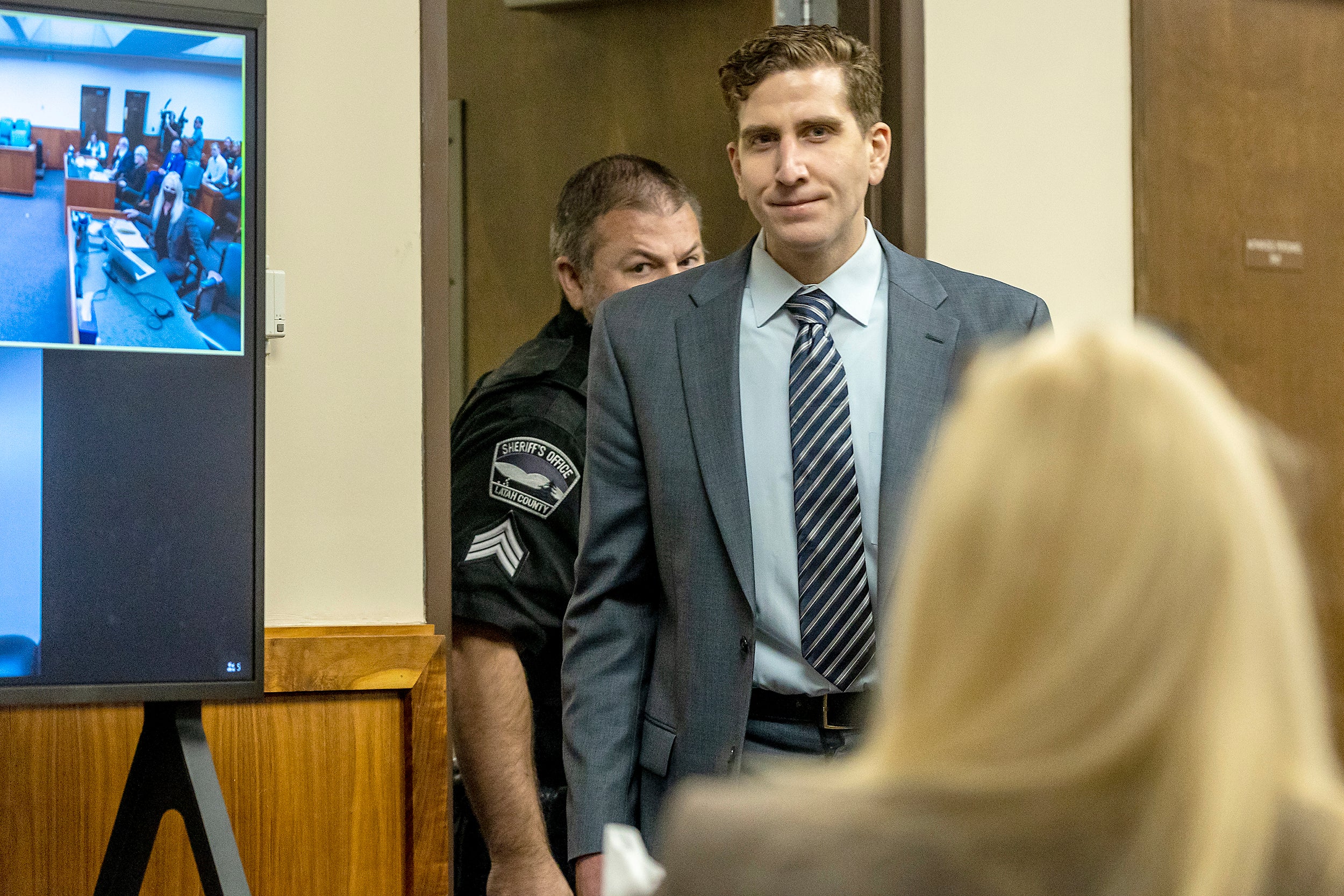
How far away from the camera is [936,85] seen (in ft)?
9.30

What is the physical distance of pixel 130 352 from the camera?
167cm

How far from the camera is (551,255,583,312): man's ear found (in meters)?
2.85

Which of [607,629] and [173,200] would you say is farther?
[607,629]

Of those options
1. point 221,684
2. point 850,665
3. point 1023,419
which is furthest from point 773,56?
point 1023,419

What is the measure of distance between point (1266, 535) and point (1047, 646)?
0.12 m

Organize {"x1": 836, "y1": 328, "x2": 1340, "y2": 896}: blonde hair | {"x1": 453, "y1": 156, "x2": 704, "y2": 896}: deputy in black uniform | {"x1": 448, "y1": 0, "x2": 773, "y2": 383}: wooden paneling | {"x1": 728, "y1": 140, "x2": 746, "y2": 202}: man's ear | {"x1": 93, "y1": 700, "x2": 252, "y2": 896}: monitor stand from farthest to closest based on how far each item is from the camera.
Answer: {"x1": 448, "y1": 0, "x2": 773, "y2": 383}: wooden paneling → {"x1": 453, "y1": 156, "x2": 704, "y2": 896}: deputy in black uniform → {"x1": 728, "y1": 140, "x2": 746, "y2": 202}: man's ear → {"x1": 93, "y1": 700, "x2": 252, "y2": 896}: monitor stand → {"x1": 836, "y1": 328, "x2": 1340, "y2": 896}: blonde hair

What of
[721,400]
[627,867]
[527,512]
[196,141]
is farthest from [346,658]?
[627,867]

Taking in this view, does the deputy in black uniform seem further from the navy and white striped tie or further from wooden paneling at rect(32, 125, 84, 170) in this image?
wooden paneling at rect(32, 125, 84, 170)

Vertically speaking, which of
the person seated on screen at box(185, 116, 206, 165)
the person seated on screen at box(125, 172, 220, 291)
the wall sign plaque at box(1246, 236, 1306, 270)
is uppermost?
the wall sign plaque at box(1246, 236, 1306, 270)

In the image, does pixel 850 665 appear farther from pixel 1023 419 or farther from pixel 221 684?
pixel 1023 419

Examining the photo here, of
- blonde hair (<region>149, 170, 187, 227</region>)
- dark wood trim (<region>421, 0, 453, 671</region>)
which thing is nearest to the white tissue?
blonde hair (<region>149, 170, 187, 227</region>)

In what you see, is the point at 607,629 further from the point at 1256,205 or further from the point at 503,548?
the point at 1256,205

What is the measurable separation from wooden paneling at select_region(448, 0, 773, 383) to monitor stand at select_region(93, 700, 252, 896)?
2.35 m

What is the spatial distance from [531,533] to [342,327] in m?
0.47
